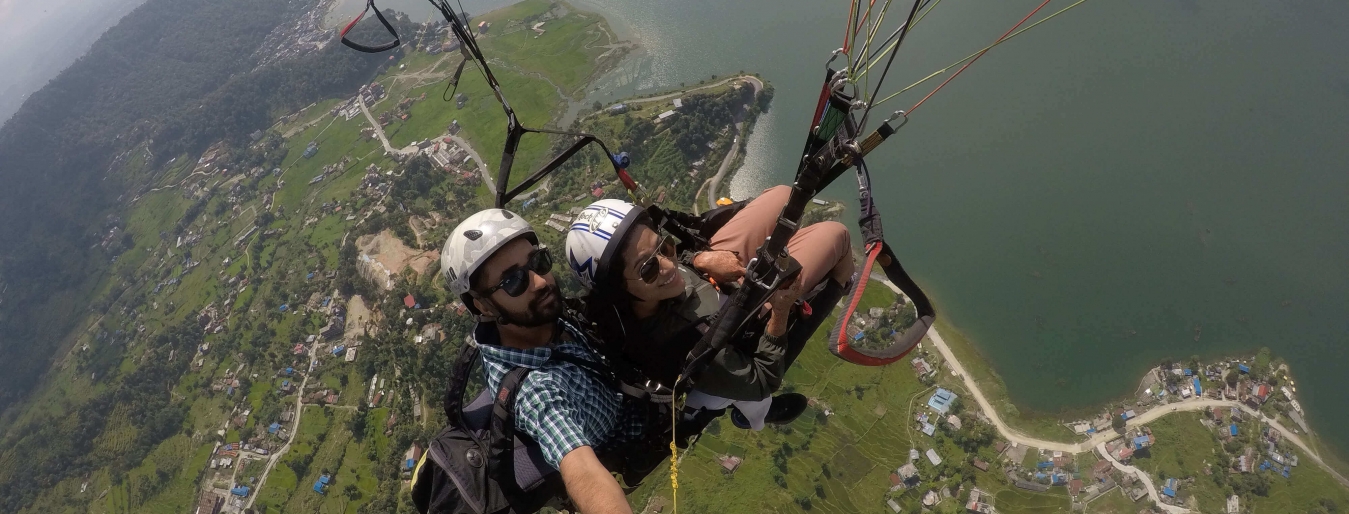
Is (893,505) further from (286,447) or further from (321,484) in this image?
(286,447)

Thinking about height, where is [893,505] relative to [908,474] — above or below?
below

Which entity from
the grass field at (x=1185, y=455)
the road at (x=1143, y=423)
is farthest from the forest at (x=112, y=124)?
the grass field at (x=1185, y=455)

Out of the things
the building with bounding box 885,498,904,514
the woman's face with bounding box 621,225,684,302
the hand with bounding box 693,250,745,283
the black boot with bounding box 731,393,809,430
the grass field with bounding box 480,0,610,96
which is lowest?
the building with bounding box 885,498,904,514

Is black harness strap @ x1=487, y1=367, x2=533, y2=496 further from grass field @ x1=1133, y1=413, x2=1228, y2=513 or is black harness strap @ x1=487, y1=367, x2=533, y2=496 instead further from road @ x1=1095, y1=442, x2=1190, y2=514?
grass field @ x1=1133, y1=413, x2=1228, y2=513

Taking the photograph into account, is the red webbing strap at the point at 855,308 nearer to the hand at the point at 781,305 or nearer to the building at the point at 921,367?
the hand at the point at 781,305

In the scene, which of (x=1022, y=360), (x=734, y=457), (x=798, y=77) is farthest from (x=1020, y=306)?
(x=798, y=77)

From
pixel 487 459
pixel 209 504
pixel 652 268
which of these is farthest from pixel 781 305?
pixel 209 504

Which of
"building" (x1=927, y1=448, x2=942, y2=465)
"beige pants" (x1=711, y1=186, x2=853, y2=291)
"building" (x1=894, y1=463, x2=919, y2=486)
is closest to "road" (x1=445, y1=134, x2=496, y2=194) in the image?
"building" (x1=894, y1=463, x2=919, y2=486)
